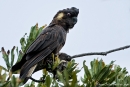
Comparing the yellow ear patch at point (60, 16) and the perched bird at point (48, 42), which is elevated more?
the yellow ear patch at point (60, 16)

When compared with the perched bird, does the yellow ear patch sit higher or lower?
higher

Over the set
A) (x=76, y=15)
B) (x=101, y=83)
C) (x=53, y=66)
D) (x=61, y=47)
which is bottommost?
(x=101, y=83)

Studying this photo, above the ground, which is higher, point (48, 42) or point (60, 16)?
point (60, 16)

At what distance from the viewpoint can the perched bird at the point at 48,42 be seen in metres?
3.93

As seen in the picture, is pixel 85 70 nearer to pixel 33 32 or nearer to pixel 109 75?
pixel 109 75

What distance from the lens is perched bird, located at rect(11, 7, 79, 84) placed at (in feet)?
12.9

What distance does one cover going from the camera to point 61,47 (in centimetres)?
523

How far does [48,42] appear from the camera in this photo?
16.3 ft

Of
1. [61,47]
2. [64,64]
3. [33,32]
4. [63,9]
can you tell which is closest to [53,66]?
[64,64]

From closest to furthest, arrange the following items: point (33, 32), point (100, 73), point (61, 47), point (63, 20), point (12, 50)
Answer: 1. point (100, 73)
2. point (12, 50)
3. point (33, 32)
4. point (61, 47)
5. point (63, 20)

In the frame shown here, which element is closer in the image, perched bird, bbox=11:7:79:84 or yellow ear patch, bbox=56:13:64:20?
perched bird, bbox=11:7:79:84

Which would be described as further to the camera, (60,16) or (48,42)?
(60,16)

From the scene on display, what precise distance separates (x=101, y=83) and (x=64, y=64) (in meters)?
0.65

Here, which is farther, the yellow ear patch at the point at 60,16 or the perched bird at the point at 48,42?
the yellow ear patch at the point at 60,16
